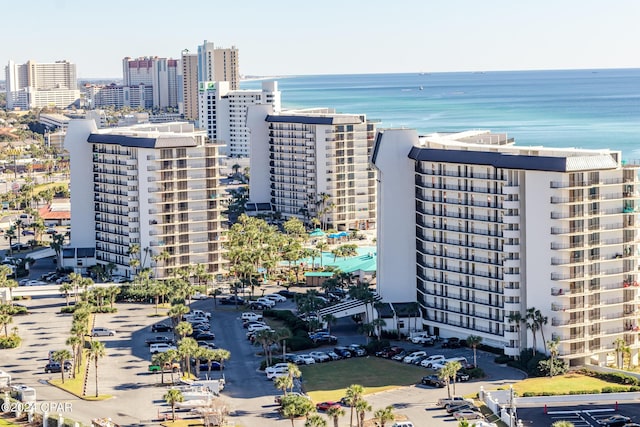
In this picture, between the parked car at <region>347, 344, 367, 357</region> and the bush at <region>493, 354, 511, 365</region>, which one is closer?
the bush at <region>493, 354, 511, 365</region>

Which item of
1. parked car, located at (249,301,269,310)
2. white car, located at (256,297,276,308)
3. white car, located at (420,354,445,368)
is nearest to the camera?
white car, located at (420,354,445,368)

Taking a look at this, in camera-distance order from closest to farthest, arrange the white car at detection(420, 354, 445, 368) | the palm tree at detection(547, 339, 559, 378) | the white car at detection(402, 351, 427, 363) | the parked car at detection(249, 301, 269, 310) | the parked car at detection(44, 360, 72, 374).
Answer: the palm tree at detection(547, 339, 559, 378)
the parked car at detection(44, 360, 72, 374)
the white car at detection(420, 354, 445, 368)
the white car at detection(402, 351, 427, 363)
the parked car at detection(249, 301, 269, 310)

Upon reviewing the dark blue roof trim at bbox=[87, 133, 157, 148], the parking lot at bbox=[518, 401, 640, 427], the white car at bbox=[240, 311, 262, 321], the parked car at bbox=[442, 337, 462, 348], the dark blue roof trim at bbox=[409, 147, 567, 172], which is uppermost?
the dark blue roof trim at bbox=[87, 133, 157, 148]

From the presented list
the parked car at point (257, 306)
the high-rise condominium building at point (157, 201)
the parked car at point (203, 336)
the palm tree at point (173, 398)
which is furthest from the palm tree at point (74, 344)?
the high-rise condominium building at point (157, 201)

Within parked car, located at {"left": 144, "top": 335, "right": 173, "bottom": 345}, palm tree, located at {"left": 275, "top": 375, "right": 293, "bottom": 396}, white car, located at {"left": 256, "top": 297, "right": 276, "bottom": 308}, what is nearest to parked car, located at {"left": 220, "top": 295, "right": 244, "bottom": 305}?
white car, located at {"left": 256, "top": 297, "right": 276, "bottom": 308}

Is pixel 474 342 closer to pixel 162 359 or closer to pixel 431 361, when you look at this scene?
pixel 431 361

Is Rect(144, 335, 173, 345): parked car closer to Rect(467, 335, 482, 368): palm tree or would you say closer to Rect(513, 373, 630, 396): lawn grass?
Rect(467, 335, 482, 368): palm tree
